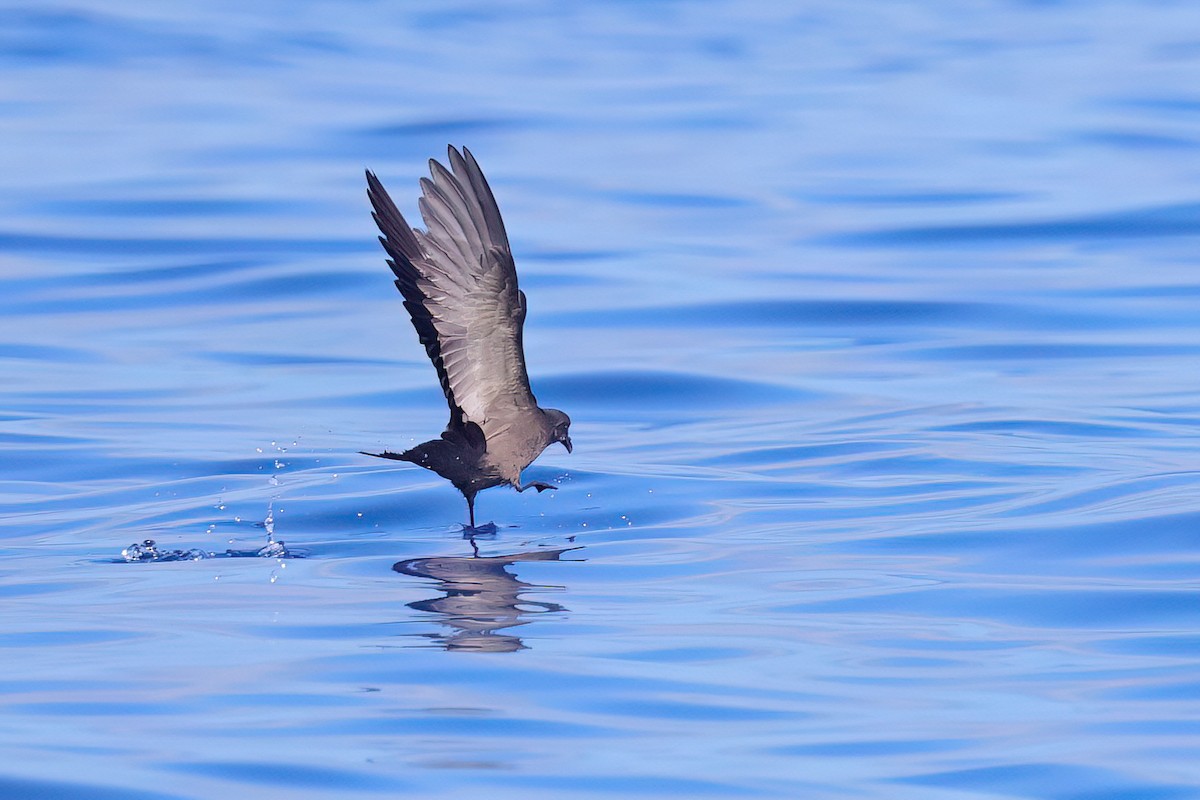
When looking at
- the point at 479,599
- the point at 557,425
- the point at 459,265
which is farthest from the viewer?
the point at 557,425

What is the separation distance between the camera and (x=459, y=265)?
7.96 metres

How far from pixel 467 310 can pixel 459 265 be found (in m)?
0.18

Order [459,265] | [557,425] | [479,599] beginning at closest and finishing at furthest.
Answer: [479,599], [459,265], [557,425]

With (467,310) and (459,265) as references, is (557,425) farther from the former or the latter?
(459,265)

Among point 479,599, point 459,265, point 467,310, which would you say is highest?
point 459,265

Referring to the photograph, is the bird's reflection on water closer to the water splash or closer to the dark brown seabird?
the dark brown seabird

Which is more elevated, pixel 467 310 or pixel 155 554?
pixel 467 310

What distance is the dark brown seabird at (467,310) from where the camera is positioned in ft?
26.1

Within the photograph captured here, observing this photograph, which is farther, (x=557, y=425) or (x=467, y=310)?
(x=557, y=425)

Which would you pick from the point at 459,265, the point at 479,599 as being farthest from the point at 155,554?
the point at 459,265

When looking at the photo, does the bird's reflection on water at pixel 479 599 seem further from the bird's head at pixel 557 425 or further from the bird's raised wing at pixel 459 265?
the bird's raised wing at pixel 459 265

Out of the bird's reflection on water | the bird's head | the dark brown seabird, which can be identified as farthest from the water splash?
the bird's head

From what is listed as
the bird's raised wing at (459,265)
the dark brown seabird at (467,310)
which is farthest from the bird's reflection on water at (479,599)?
the bird's raised wing at (459,265)

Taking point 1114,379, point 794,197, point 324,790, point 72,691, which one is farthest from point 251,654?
point 794,197
